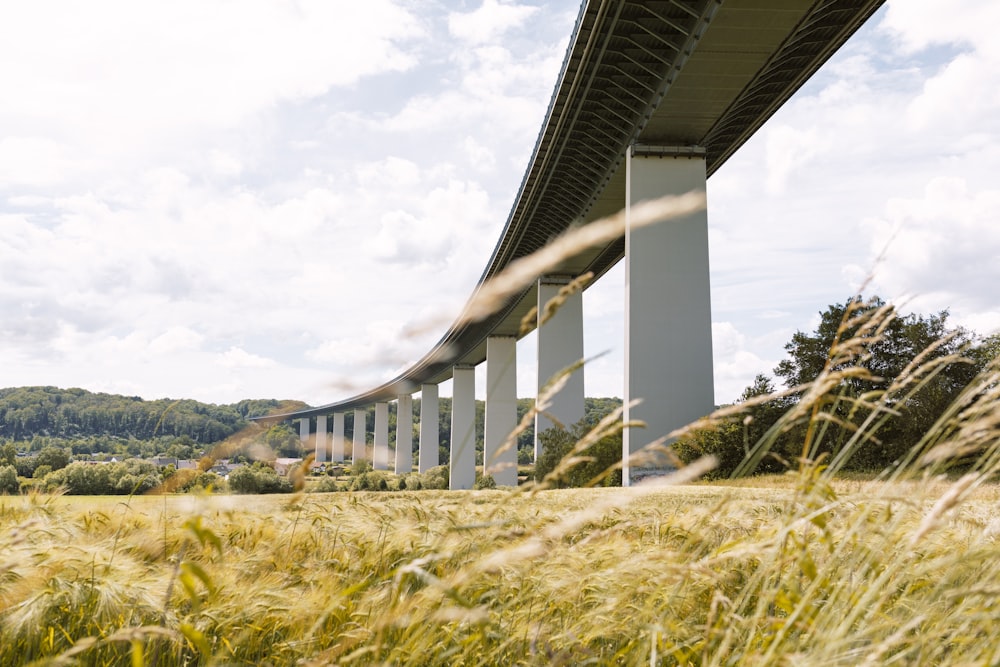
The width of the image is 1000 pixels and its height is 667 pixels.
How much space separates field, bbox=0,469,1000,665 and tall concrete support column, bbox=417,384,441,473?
61.9m

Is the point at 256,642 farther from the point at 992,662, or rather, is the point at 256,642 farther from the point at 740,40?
the point at 740,40

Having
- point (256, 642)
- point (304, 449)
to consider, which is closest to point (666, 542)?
point (256, 642)

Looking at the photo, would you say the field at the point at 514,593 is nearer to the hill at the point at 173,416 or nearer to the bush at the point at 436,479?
the hill at the point at 173,416

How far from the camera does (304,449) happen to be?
1657 millimetres

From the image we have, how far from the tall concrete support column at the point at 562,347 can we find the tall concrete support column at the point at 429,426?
101ft

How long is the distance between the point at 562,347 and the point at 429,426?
107 feet

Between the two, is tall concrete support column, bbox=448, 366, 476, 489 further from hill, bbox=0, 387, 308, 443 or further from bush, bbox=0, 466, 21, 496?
hill, bbox=0, 387, 308, 443

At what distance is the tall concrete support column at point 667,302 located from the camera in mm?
21281

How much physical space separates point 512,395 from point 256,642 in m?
41.1

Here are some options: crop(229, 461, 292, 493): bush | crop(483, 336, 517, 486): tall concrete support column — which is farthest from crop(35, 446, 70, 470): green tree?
crop(483, 336, 517, 486): tall concrete support column

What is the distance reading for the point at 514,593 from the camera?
2.63m

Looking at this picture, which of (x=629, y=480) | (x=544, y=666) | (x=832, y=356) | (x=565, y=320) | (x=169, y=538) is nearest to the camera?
(x=832, y=356)

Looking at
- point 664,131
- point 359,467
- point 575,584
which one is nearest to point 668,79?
point 664,131

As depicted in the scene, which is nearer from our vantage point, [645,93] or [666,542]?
[666,542]
